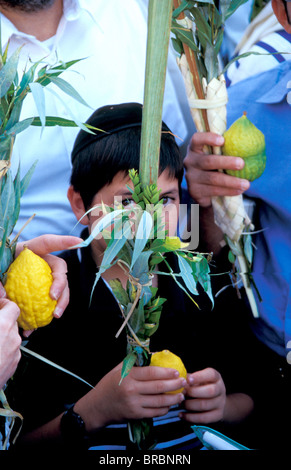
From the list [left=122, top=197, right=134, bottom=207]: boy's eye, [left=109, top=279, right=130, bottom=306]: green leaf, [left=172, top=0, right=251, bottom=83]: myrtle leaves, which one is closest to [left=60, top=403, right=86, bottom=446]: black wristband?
[left=109, top=279, right=130, bottom=306]: green leaf

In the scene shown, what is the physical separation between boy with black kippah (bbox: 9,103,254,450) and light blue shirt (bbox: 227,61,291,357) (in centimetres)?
9

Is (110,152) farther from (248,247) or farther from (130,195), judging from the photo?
(248,247)

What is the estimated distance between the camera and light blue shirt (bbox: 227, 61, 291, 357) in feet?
3.61

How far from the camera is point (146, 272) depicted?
29.7 inches

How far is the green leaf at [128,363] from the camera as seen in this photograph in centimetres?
77

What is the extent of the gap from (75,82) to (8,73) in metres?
0.69

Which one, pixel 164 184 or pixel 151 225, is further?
pixel 164 184

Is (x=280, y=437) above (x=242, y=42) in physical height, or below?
below

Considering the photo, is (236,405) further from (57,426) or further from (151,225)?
(151,225)

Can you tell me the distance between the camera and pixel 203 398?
3.17ft

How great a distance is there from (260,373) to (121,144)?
0.60 meters

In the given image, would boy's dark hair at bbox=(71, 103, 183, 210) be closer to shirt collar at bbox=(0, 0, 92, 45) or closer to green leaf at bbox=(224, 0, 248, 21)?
green leaf at bbox=(224, 0, 248, 21)
